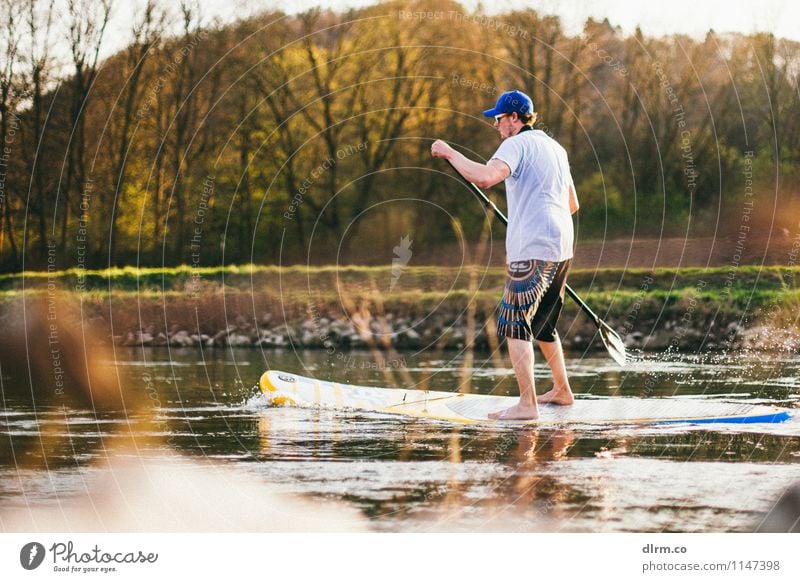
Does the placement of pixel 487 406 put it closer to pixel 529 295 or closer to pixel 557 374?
pixel 557 374

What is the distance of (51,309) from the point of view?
2486cm

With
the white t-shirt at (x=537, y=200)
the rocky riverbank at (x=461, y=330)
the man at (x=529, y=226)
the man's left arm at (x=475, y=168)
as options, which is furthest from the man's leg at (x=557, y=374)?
the rocky riverbank at (x=461, y=330)

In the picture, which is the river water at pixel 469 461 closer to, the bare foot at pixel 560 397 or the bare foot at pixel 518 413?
the bare foot at pixel 518 413

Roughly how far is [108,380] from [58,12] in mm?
9363

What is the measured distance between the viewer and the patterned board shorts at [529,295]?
1012 cm

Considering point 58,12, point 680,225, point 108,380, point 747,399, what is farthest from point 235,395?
point 680,225

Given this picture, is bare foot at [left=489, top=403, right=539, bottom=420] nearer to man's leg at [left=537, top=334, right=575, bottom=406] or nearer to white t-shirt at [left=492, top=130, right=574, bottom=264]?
man's leg at [left=537, top=334, right=575, bottom=406]

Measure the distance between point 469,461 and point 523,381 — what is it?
3.61ft

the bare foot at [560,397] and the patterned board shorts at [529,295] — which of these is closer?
the patterned board shorts at [529,295]

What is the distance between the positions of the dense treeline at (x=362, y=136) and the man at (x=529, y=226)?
18409 millimetres

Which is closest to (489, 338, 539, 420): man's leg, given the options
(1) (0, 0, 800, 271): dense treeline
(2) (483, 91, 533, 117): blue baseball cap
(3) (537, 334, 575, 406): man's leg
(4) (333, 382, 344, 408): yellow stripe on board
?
(3) (537, 334, 575, 406): man's leg

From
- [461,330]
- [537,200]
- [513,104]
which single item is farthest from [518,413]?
[461,330]

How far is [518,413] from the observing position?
34.6ft

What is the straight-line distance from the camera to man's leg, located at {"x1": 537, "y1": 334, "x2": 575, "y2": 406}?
10594mm
